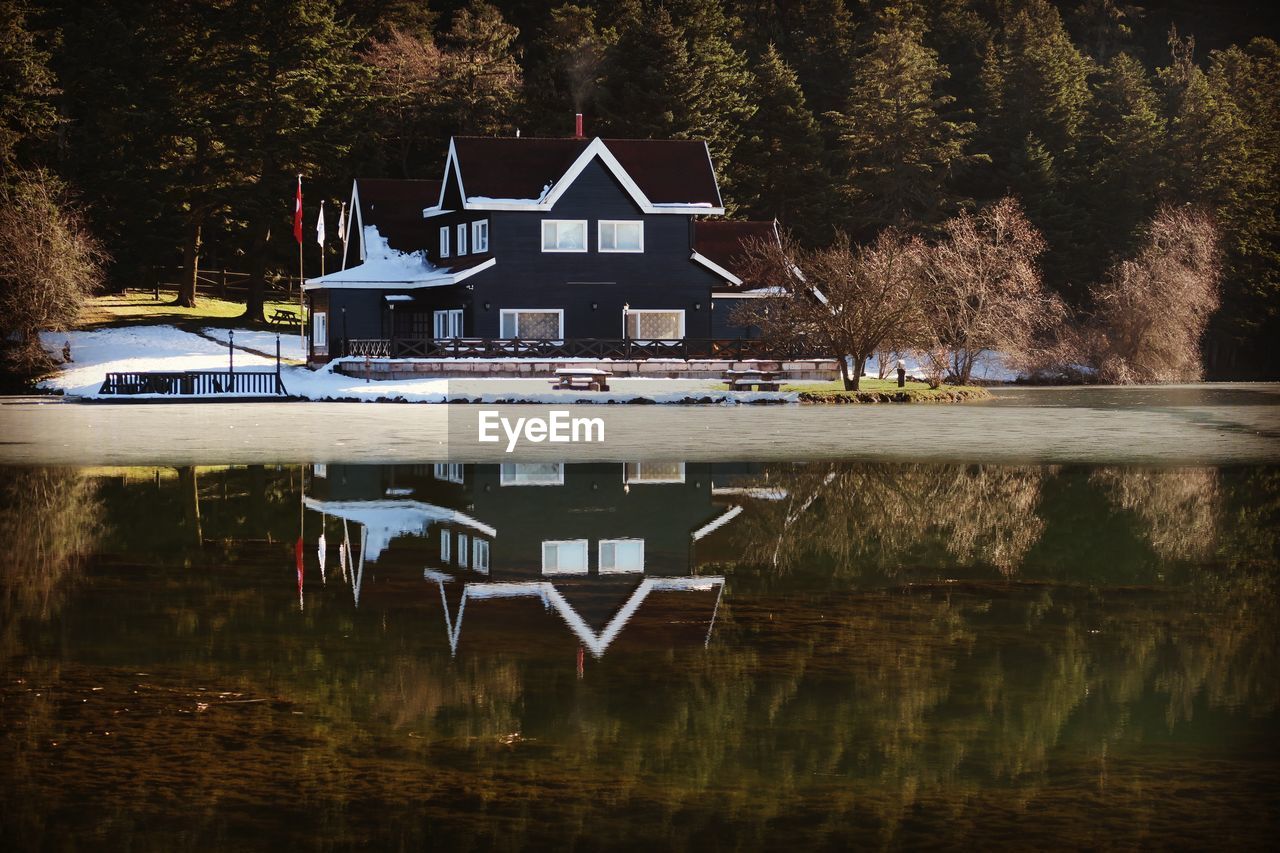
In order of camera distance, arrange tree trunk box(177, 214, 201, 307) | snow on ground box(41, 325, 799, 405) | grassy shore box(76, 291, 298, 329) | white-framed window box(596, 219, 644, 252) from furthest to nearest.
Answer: tree trunk box(177, 214, 201, 307), grassy shore box(76, 291, 298, 329), white-framed window box(596, 219, 644, 252), snow on ground box(41, 325, 799, 405)

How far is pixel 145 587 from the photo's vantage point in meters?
14.3

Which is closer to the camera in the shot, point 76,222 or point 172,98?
point 76,222

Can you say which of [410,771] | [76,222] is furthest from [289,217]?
[410,771]

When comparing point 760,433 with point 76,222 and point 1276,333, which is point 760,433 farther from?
point 1276,333

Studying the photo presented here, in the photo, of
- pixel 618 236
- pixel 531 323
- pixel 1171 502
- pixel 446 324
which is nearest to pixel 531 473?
pixel 1171 502

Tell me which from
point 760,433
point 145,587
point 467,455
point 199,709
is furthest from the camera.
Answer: point 760,433

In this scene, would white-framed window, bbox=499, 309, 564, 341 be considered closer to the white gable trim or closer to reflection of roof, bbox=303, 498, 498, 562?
the white gable trim

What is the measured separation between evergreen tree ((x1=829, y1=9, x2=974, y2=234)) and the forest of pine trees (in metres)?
0.18

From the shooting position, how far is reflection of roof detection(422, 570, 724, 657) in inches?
474

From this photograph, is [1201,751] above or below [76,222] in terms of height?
below

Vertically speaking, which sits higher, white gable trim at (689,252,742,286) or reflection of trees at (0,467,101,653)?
white gable trim at (689,252,742,286)

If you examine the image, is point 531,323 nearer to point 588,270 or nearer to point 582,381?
point 588,270

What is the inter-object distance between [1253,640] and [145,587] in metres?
9.45

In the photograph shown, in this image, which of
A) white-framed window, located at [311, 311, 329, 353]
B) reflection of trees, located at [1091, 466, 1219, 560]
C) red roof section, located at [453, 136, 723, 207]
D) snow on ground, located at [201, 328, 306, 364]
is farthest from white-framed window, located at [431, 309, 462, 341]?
reflection of trees, located at [1091, 466, 1219, 560]
